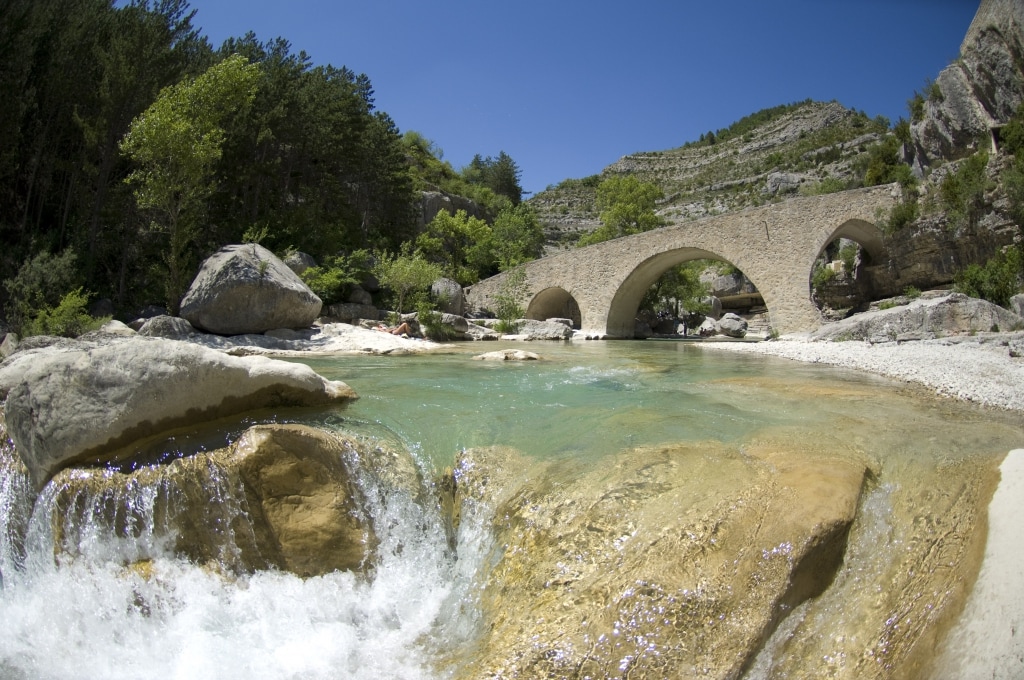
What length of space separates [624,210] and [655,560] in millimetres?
38198

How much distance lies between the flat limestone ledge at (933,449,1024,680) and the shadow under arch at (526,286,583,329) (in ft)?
86.8

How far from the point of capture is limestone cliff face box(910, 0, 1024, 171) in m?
19.1

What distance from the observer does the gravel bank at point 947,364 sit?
21.7 feet

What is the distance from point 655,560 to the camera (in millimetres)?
2945

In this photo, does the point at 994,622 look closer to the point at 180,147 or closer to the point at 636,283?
the point at 180,147

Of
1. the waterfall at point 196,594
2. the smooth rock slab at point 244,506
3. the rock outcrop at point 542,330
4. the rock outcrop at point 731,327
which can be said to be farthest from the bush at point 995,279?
the smooth rock slab at point 244,506

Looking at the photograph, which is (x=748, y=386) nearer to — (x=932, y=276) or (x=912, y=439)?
(x=912, y=439)

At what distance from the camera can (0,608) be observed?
11.3 feet

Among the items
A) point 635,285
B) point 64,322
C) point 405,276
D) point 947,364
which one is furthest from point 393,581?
point 635,285

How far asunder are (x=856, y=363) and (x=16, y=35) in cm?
2337

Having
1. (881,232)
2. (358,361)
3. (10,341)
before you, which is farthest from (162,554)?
(881,232)

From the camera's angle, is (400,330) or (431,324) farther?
(431,324)

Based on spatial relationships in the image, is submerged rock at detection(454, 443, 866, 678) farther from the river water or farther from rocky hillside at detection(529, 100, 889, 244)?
rocky hillside at detection(529, 100, 889, 244)

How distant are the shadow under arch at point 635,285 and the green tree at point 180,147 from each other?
17328 millimetres
